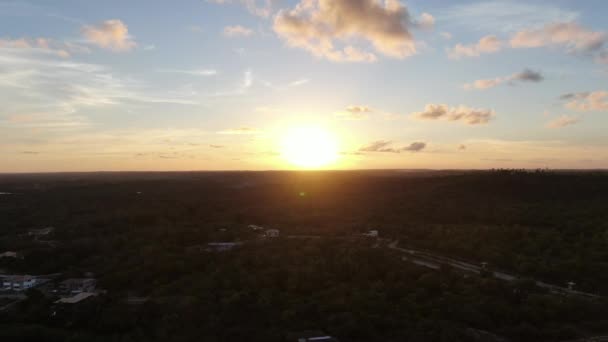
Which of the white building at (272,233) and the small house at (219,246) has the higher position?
the white building at (272,233)

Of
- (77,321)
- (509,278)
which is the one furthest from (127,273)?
(509,278)

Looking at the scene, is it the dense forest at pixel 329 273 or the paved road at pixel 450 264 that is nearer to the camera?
the dense forest at pixel 329 273

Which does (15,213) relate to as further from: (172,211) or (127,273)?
(127,273)

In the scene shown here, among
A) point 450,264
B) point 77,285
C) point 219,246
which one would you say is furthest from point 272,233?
point 77,285

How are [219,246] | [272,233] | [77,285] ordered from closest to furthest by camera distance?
[77,285]
[219,246]
[272,233]

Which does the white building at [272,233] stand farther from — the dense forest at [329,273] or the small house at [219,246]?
the small house at [219,246]

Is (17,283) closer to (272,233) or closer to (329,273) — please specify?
(329,273)

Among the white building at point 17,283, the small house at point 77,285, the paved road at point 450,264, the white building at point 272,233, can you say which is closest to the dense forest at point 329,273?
the small house at point 77,285
